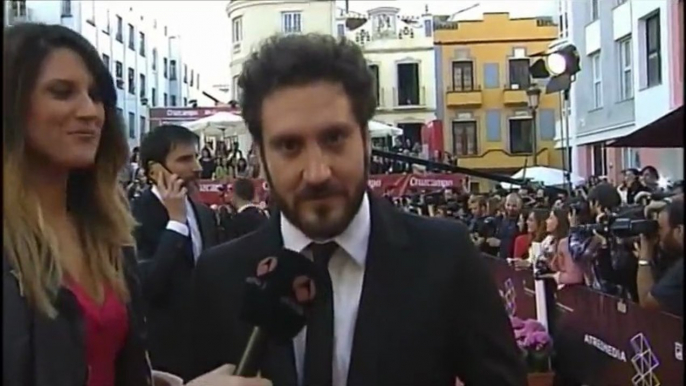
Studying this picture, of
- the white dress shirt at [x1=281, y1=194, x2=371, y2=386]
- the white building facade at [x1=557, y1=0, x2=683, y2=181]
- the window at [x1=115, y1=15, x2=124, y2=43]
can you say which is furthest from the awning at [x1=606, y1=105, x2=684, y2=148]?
the window at [x1=115, y1=15, x2=124, y2=43]

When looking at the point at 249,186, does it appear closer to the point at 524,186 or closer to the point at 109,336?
the point at 524,186

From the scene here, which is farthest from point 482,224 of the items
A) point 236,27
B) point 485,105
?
point 485,105

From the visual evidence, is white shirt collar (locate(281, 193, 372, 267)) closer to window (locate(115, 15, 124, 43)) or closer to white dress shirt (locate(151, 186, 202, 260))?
white dress shirt (locate(151, 186, 202, 260))

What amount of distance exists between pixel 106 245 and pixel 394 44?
19214 mm

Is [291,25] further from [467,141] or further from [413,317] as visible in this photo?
[467,141]

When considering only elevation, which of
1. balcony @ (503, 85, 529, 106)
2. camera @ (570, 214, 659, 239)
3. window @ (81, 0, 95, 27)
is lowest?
camera @ (570, 214, 659, 239)

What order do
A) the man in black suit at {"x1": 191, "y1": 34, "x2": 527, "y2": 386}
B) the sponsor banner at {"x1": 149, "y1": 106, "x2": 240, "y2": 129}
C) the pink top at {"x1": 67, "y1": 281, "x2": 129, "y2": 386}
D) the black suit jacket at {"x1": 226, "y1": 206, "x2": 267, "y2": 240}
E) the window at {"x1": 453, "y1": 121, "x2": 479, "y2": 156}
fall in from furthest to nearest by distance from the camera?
the sponsor banner at {"x1": 149, "y1": 106, "x2": 240, "y2": 129}, the window at {"x1": 453, "y1": 121, "x2": 479, "y2": 156}, the black suit jacket at {"x1": 226, "y1": 206, "x2": 267, "y2": 240}, the pink top at {"x1": 67, "y1": 281, "x2": 129, "y2": 386}, the man in black suit at {"x1": 191, "y1": 34, "x2": 527, "y2": 386}

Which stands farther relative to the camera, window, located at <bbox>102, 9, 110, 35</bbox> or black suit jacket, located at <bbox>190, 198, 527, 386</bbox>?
window, located at <bbox>102, 9, 110, 35</bbox>

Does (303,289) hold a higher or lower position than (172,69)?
lower

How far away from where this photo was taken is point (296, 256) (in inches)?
56.1

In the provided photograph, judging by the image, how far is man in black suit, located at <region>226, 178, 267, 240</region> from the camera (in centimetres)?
525

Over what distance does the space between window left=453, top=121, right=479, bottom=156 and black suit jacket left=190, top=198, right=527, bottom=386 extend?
11.7 meters

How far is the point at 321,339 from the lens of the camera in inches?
60.3

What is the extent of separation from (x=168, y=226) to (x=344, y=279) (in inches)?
80.1
